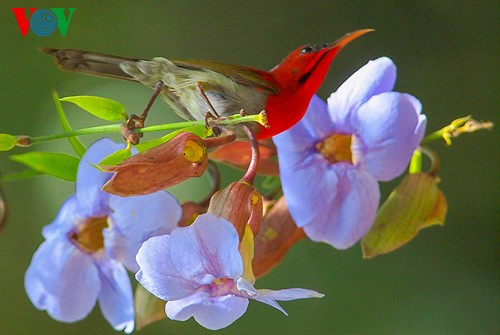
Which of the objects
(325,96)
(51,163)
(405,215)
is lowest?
(325,96)

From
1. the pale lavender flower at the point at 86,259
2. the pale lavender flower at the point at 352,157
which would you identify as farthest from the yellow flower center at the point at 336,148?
the pale lavender flower at the point at 86,259

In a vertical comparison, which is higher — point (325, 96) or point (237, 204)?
point (237, 204)

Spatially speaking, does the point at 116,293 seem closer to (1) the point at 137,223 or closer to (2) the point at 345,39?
(1) the point at 137,223

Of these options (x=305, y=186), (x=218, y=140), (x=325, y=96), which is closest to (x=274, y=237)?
(x=305, y=186)

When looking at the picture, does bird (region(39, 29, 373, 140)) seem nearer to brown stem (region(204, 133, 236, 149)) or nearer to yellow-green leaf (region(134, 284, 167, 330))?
brown stem (region(204, 133, 236, 149))

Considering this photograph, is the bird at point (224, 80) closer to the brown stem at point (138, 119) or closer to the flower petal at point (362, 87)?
the brown stem at point (138, 119)

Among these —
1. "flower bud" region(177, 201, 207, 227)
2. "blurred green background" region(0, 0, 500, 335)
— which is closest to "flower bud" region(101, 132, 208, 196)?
"flower bud" region(177, 201, 207, 227)

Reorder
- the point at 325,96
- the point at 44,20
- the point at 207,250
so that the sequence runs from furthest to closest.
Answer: the point at 325,96 → the point at 44,20 → the point at 207,250
